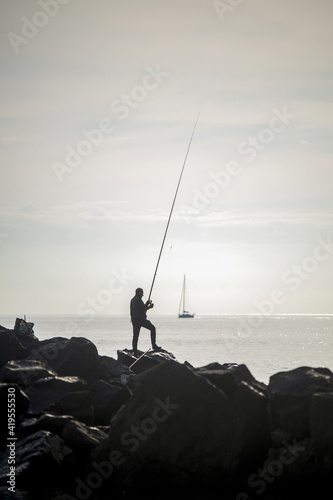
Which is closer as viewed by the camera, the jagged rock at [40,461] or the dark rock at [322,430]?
the dark rock at [322,430]

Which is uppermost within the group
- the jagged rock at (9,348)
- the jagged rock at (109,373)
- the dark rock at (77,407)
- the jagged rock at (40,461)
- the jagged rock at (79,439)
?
the jagged rock at (9,348)

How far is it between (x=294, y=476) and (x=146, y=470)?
9.08 ft

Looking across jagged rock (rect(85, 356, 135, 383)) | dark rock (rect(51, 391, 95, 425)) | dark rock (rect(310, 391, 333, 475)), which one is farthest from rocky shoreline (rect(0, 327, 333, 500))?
jagged rock (rect(85, 356, 135, 383))

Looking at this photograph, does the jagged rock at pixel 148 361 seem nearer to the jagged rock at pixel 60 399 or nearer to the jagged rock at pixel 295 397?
the jagged rock at pixel 60 399

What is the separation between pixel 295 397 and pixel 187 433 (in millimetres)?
2301

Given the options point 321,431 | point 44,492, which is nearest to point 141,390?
point 44,492

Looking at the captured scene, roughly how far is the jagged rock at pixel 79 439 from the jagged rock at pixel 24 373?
9.21 ft

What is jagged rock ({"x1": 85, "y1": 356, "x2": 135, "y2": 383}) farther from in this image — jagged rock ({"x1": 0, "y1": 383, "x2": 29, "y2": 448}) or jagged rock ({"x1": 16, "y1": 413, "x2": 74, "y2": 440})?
Result: jagged rock ({"x1": 16, "y1": 413, "x2": 74, "y2": 440})

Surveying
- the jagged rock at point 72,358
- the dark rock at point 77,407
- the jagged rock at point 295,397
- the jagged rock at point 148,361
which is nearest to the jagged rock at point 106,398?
the dark rock at point 77,407

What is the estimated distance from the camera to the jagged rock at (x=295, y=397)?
13797mm

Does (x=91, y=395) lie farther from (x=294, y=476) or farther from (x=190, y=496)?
(x=294, y=476)

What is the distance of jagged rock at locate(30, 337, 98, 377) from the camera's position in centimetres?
1875

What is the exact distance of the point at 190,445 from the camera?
13.4m

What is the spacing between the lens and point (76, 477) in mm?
13742
